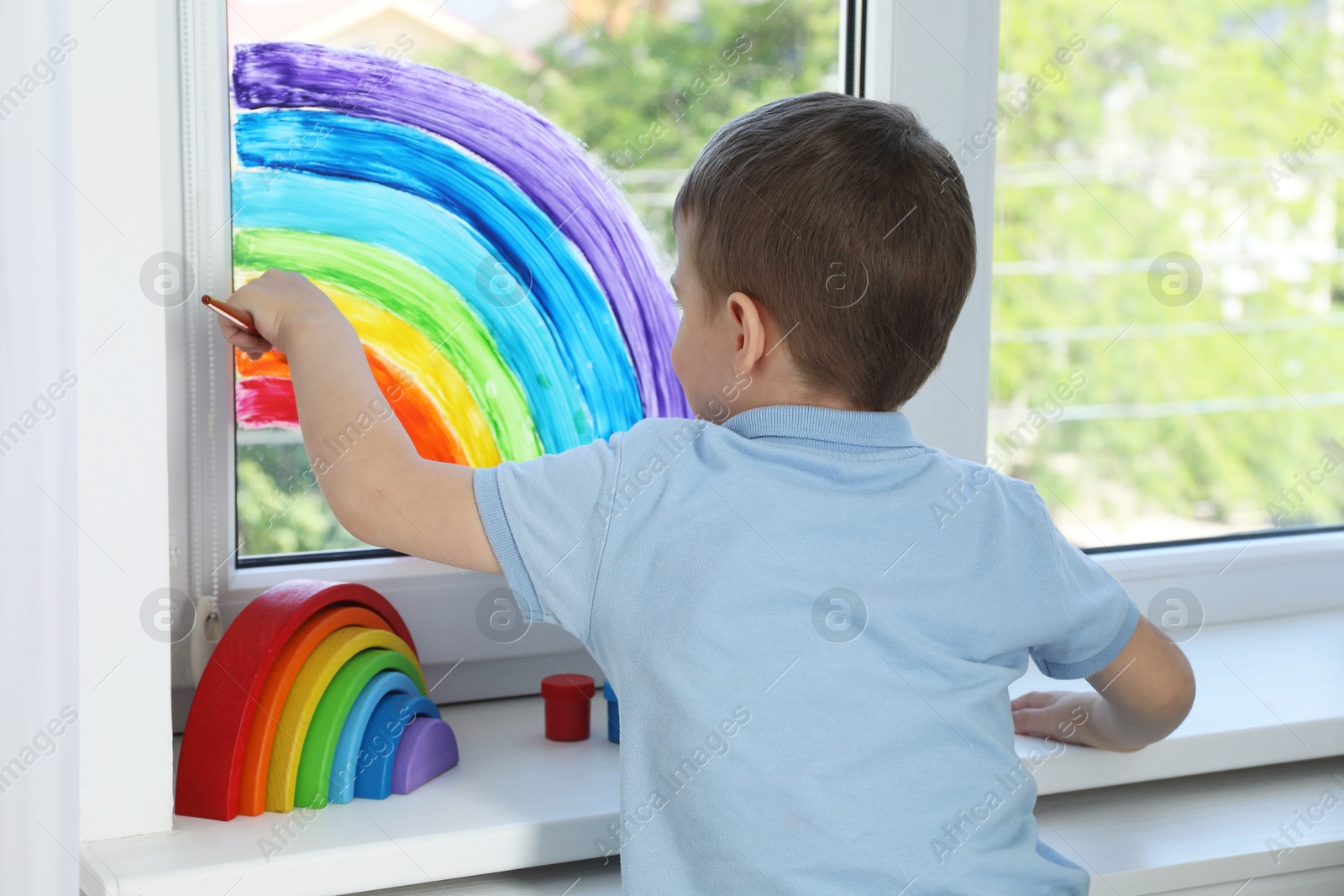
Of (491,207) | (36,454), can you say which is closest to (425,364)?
(491,207)

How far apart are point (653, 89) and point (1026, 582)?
58 cm

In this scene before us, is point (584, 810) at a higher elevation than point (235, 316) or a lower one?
lower

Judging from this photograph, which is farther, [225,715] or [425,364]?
[425,364]

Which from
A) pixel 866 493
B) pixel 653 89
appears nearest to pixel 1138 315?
pixel 653 89

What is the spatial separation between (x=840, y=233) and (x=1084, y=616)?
0.32 m

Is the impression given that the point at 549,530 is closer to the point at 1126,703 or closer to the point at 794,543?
the point at 794,543

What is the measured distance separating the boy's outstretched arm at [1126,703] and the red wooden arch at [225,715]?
63cm

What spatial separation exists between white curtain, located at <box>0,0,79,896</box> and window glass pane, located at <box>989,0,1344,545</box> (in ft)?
3.07

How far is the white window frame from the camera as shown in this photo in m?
0.90

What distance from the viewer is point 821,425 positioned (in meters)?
0.74

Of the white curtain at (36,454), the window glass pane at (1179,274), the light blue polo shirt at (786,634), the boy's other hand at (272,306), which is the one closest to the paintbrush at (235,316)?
the boy's other hand at (272,306)

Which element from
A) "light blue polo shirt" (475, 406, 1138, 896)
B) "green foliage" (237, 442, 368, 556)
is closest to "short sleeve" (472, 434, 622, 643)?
"light blue polo shirt" (475, 406, 1138, 896)

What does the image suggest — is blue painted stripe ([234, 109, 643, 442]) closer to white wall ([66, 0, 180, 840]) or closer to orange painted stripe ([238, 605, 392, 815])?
white wall ([66, 0, 180, 840])

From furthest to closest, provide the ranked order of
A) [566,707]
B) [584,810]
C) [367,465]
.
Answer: [566,707] < [584,810] < [367,465]
